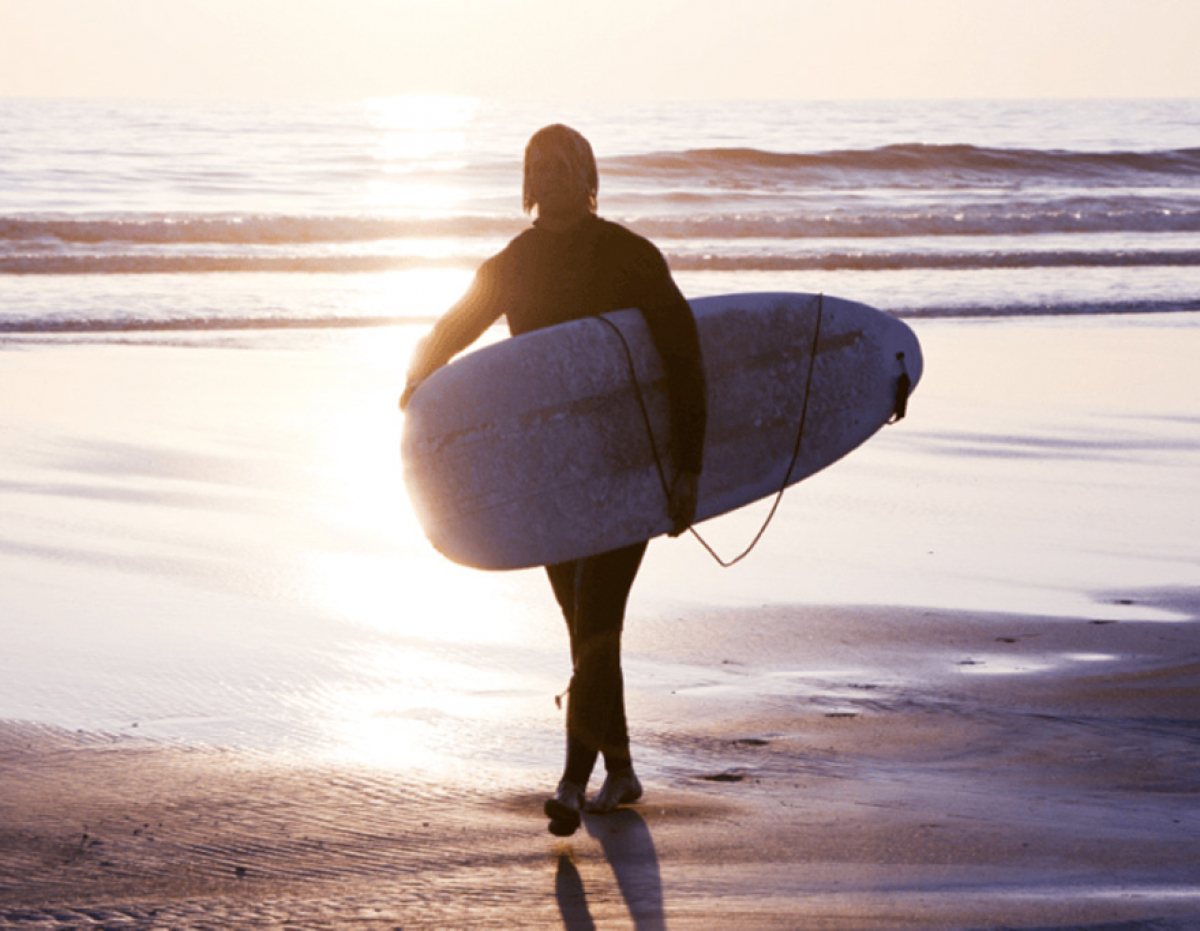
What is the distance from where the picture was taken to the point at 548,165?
2873 mm

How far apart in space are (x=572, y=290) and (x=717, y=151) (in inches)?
1093

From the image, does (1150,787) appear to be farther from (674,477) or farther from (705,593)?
(705,593)

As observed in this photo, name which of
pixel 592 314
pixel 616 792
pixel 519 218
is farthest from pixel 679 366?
pixel 519 218

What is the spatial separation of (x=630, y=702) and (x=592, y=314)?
4.05 feet

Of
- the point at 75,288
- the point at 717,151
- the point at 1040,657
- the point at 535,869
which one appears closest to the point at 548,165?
the point at 535,869

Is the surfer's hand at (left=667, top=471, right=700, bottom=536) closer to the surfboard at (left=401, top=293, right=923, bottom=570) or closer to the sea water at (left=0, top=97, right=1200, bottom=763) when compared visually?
the surfboard at (left=401, top=293, right=923, bottom=570)

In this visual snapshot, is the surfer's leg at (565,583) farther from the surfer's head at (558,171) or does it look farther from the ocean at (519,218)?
the ocean at (519,218)

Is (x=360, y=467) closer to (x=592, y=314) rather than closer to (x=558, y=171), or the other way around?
(x=592, y=314)

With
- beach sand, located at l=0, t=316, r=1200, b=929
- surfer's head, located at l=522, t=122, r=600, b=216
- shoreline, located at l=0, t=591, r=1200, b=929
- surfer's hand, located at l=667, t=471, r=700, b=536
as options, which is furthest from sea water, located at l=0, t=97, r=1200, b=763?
surfer's head, located at l=522, t=122, r=600, b=216

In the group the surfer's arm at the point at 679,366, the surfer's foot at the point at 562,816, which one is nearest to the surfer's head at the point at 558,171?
the surfer's arm at the point at 679,366

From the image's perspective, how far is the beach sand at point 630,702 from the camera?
268cm

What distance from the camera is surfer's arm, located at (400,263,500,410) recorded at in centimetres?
302

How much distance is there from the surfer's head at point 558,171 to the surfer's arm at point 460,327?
0.68 ft

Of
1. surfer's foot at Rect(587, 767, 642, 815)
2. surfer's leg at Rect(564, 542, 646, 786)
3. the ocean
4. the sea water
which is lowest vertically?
the ocean
